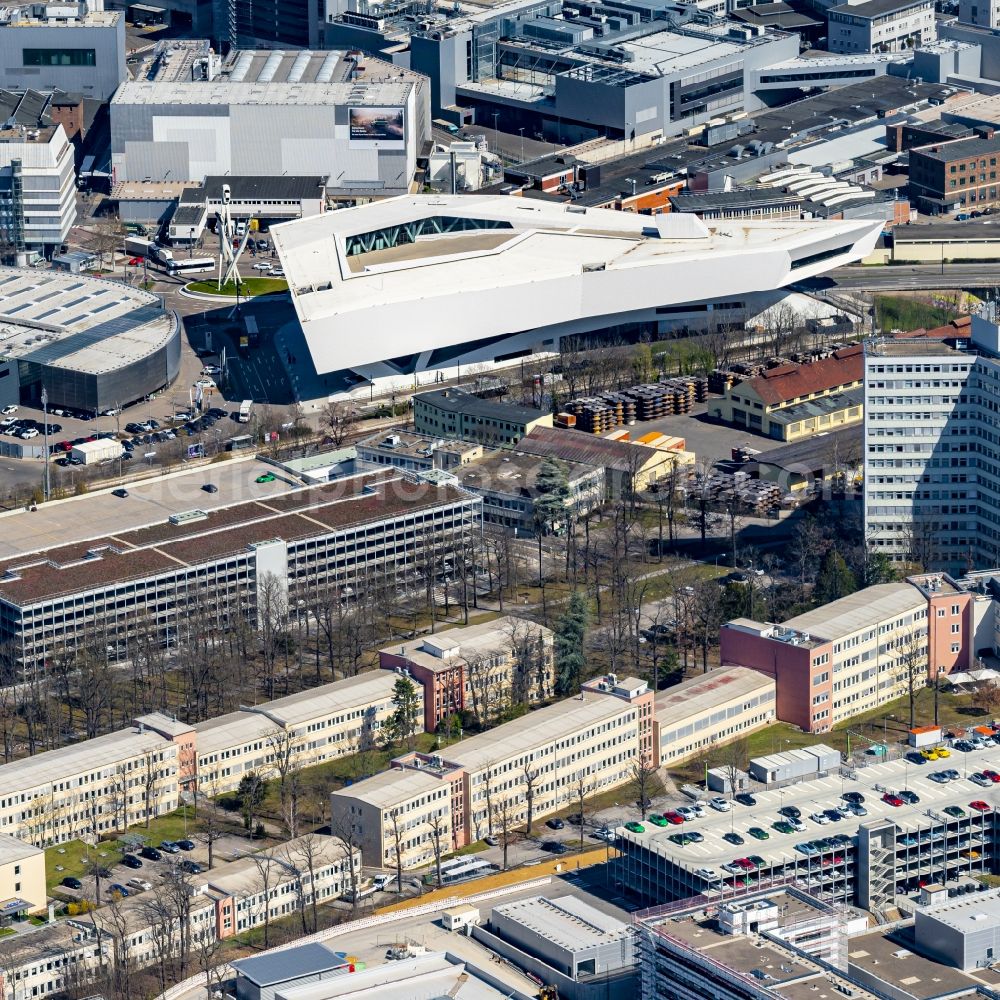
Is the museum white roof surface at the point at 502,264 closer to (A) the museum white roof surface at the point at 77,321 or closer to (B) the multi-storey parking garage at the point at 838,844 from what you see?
(A) the museum white roof surface at the point at 77,321

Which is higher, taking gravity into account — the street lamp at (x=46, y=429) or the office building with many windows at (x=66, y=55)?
the office building with many windows at (x=66, y=55)

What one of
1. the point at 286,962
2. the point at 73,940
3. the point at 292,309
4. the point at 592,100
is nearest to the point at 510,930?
the point at 286,962

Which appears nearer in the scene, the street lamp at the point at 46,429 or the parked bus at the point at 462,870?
the parked bus at the point at 462,870

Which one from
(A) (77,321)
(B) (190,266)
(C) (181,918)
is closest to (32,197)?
(B) (190,266)

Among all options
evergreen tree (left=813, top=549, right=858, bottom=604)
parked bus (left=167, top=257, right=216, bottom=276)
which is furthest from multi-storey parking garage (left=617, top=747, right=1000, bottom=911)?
parked bus (left=167, top=257, right=216, bottom=276)

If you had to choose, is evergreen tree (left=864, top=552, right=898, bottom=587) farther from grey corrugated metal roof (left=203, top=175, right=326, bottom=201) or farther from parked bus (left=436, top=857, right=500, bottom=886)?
grey corrugated metal roof (left=203, top=175, right=326, bottom=201)

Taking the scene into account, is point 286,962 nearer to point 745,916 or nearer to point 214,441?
point 745,916

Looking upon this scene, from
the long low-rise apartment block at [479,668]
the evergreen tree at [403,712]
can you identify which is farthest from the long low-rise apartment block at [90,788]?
the long low-rise apartment block at [479,668]
